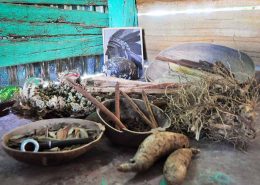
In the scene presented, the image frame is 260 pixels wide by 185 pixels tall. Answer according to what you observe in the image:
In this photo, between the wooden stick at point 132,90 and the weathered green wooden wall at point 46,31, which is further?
the weathered green wooden wall at point 46,31

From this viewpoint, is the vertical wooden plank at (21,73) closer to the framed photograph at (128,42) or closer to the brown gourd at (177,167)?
the framed photograph at (128,42)

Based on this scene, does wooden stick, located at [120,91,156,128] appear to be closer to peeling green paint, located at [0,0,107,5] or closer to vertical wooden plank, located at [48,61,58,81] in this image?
vertical wooden plank, located at [48,61,58,81]

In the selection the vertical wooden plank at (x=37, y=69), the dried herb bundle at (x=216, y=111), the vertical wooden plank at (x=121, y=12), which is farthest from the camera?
the vertical wooden plank at (x=121, y=12)

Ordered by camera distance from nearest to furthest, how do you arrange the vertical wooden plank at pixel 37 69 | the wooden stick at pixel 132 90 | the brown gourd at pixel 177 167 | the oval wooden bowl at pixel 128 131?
the brown gourd at pixel 177 167 < the oval wooden bowl at pixel 128 131 < the wooden stick at pixel 132 90 < the vertical wooden plank at pixel 37 69

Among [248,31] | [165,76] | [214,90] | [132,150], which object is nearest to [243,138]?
[214,90]

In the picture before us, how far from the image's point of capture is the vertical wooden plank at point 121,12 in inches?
149

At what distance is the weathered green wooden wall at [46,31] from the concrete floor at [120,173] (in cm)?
164

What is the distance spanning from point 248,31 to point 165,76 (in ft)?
3.55

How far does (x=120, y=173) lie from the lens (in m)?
1.38

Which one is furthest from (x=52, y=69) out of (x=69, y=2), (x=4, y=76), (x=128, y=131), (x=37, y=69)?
(x=128, y=131)

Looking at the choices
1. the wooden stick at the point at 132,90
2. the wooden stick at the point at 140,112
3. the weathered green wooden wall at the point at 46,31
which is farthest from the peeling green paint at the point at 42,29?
the wooden stick at the point at 140,112

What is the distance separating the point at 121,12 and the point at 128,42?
49cm

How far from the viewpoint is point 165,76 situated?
2.80 metres

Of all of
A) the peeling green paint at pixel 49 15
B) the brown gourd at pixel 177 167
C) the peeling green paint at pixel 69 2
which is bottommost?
the brown gourd at pixel 177 167
